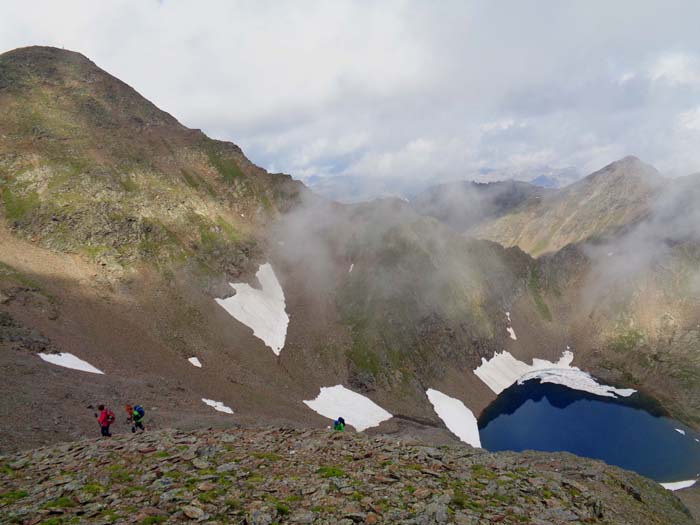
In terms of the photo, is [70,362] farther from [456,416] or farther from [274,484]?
[456,416]

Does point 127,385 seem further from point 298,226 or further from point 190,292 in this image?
point 298,226

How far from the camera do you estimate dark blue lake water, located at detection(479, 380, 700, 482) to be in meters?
99.0

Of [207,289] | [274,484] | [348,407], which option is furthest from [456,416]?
[274,484]

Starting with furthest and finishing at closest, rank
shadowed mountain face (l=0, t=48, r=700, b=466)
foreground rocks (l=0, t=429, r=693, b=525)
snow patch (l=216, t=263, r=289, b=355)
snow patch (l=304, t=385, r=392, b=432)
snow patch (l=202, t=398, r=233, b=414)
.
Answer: snow patch (l=216, t=263, r=289, b=355) < snow patch (l=304, t=385, r=392, b=432) < shadowed mountain face (l=0, t=48, r=700, b=466) < snow patch (l=202, t=398, r=233, b=414) < foreground rocks (l=0, t=429, r=693, b=525)

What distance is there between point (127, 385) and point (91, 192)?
52383 mm

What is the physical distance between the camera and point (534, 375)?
143 meters

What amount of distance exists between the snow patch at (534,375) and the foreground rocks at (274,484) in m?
114

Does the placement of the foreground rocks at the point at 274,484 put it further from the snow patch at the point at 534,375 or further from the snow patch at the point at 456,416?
the snow patch at the point at 534,375

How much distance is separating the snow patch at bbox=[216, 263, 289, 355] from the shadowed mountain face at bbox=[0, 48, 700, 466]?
7.87 ft

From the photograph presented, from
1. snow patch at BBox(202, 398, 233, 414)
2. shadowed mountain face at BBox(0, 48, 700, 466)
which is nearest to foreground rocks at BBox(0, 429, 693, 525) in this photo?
shadowed mountain face at BBox(0, 48, 700, 466)

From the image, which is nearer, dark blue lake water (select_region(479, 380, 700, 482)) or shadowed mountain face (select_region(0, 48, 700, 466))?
shadowed mountain face (select_region(0, 48, 700, 466))

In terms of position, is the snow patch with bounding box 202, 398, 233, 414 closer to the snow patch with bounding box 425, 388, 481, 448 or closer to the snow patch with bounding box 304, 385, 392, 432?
the snow patch with bounding box 304, 385, 392, 432

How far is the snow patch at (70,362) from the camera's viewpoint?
46.1 meters

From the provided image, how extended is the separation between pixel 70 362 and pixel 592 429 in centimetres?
12653
